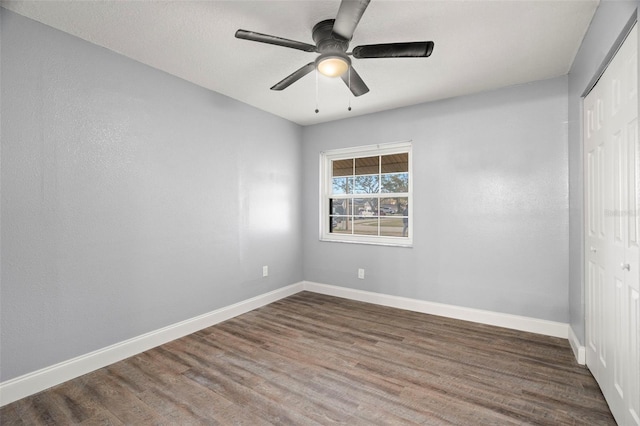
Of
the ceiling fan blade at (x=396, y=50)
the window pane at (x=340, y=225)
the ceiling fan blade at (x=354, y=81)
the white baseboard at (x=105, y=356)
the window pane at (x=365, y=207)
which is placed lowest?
the white baseboard at (x=105, y=356)

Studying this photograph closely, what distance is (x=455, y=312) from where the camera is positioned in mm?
3434

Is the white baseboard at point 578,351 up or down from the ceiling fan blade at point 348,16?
down

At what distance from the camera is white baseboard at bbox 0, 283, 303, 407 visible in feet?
6.51

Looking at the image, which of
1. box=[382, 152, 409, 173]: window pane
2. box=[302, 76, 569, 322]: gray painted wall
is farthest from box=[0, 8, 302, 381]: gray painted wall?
box=[302, 76, 569, 322]: gray painted wall

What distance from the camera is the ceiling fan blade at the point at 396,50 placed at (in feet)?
5.90

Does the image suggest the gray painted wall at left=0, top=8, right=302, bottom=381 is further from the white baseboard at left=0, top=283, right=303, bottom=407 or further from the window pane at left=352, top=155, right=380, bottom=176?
the window pane at left=352, top=155, right=380, bottom=176

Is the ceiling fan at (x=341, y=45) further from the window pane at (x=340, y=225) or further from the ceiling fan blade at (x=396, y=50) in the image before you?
the window pane at (x=340, y=225)

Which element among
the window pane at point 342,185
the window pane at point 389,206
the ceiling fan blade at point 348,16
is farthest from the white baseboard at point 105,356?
the ceiling fan blade at point 348,16

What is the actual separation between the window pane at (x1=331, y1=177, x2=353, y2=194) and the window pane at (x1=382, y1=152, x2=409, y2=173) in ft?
1.81

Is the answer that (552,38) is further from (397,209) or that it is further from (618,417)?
(618,417)

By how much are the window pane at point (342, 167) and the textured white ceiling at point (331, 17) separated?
134 cm

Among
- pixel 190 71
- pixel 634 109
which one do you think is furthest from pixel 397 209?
pixel 190 71

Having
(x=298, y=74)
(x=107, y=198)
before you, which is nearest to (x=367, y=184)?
(x=298, y=74)

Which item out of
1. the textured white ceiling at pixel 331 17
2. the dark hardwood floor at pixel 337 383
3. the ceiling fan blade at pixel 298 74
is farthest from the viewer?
the ceiling fan blade at pixel 298 74
